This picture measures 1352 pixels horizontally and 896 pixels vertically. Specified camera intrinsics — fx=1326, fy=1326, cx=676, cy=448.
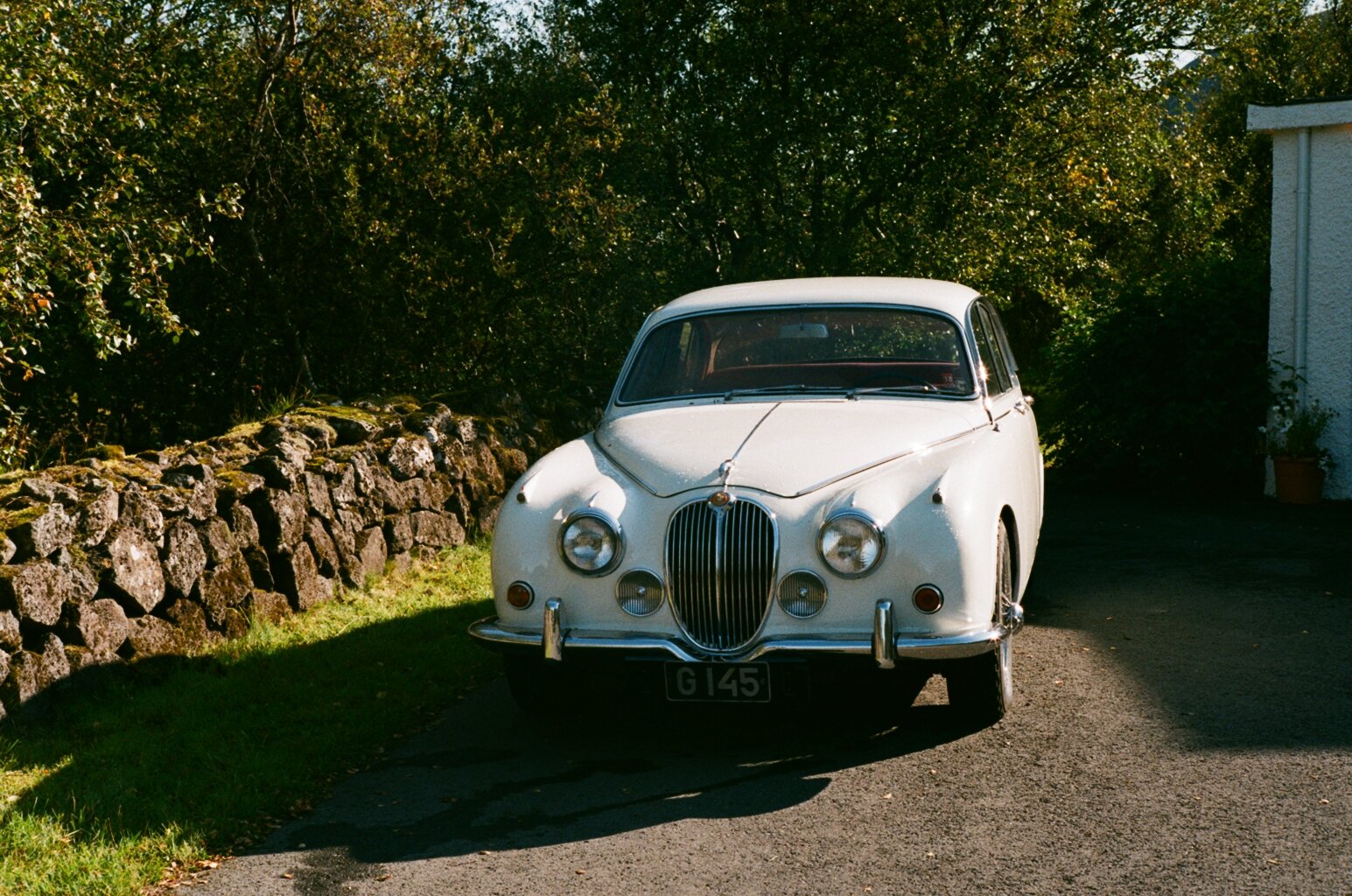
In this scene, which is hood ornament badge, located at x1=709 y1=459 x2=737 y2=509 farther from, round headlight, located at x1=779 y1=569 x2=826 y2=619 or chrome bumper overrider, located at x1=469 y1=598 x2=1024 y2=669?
chrome bumper overrider, located at x1=469 y1=598 x2=1024 y2=669

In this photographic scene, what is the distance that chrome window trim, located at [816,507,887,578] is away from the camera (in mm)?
4852

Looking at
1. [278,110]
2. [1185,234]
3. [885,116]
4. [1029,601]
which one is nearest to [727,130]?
[885,116]

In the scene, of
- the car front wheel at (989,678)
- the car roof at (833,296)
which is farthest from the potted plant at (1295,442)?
the car front wheel at (989,678)

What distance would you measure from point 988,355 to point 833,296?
911 millimetres

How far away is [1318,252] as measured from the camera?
11227 millimetres

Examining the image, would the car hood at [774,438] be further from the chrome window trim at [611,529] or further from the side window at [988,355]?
the side window at [988,355]

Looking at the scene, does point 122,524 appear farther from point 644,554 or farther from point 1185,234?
point 1185,234

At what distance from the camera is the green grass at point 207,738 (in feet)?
13.9

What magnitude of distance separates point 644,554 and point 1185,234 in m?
20.3

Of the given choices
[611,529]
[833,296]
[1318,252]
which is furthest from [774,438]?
[1318,252]

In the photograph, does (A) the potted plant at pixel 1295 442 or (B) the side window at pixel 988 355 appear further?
(A) the potted plant at pixel 1295 442

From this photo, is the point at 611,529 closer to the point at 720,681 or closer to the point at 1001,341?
the point at 720,681

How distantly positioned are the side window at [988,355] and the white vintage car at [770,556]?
23.2 inches

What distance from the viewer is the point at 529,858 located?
420 centimetres
